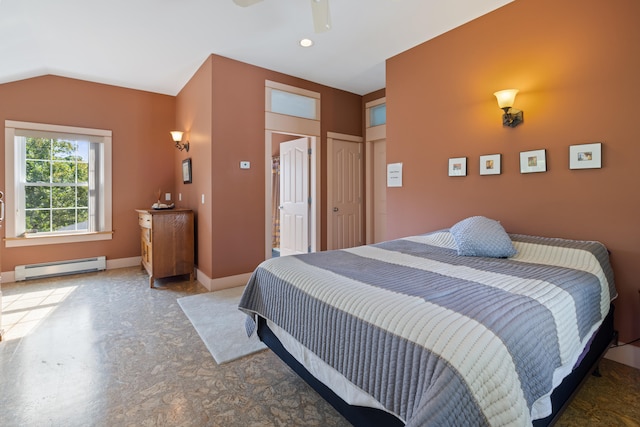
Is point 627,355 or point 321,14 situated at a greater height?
point 321,14

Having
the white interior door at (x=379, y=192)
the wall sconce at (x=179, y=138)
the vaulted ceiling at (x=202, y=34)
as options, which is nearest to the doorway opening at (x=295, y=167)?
the vaulted ceiling at (x=202, y=34)

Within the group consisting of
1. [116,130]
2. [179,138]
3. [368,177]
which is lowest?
[368,177]

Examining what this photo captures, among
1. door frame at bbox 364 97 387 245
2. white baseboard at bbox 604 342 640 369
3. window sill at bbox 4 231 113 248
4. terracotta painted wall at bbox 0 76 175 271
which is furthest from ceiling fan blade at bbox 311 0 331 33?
window sill at bbox 4 231 113 248

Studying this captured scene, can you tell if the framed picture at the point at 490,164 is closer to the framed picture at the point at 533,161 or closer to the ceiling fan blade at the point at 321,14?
the framed picture at the point at 533,161

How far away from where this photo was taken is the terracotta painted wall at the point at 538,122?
2041 millimetres

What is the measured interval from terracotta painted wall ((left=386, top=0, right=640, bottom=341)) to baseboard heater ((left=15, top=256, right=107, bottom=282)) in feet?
14.5

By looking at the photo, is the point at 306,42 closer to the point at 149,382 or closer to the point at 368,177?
the point at 368,177

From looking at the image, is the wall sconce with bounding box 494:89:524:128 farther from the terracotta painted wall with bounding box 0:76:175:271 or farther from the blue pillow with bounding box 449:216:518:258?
the terracotta painted wall with bounding box 0:76:175:271

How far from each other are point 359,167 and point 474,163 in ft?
7.34

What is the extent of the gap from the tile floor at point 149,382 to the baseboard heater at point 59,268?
134 centimetres

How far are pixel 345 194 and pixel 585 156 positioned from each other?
9.81 ft

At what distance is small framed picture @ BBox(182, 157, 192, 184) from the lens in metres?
4.26

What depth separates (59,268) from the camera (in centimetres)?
412

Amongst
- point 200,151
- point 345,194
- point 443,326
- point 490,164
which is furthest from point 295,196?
point 443,326
